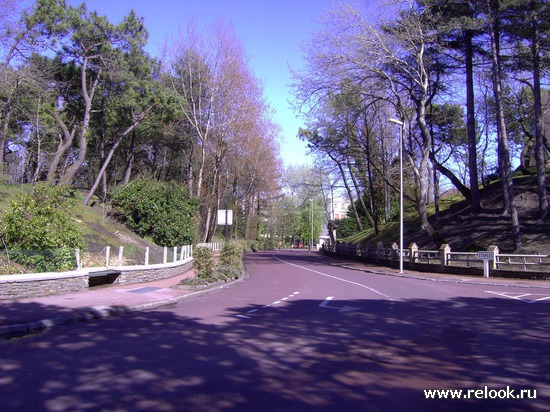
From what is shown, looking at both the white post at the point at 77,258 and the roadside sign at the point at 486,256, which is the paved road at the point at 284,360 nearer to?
the white post at the point at 77,258

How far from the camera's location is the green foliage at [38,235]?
49.7ft

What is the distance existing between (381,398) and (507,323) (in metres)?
6.20

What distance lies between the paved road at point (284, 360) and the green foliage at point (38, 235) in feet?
15.8

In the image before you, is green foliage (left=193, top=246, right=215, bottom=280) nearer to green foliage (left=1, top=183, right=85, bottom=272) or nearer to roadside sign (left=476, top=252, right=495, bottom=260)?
green foliage (left=1, top=183, right=85, bottom=272)

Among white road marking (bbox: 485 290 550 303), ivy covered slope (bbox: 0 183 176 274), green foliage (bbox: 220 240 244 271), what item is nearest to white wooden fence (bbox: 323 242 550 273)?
white road marking (bbox: 485 290 550 303)

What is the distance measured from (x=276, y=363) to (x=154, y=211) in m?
25.0

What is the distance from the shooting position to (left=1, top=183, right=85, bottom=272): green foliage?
15157 mm

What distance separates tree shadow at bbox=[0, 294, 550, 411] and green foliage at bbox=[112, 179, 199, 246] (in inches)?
774

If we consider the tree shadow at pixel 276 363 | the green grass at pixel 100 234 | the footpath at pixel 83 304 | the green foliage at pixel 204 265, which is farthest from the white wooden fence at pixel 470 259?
the green grass at pixel 100 234

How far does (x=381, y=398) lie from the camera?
578cm

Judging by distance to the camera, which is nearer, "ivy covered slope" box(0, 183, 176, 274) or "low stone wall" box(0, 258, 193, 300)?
"low stone wall" box(0, 258, 193, 300)

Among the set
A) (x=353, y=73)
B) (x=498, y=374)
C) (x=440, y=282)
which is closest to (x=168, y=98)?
(x=353, y=73)

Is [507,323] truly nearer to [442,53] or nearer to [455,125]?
[442,53]

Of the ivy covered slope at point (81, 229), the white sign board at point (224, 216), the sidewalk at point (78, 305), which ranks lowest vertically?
the sidewalk at point (78, 305)
